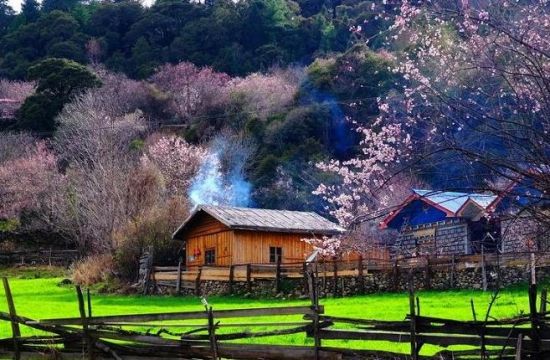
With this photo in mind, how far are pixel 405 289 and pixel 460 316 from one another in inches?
315

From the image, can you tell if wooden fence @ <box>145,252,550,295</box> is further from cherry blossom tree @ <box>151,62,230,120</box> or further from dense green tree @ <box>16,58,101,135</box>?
cherry blossom tree @ <box>151,62,230,120</box>

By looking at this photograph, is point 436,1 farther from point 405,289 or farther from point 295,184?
point 295,184

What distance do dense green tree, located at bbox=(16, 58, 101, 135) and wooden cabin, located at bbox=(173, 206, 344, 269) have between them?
27401 millimetres

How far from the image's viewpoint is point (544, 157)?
559 centimetres

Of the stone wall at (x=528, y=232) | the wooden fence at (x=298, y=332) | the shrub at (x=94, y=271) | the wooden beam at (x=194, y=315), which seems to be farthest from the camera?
the shrub at (x=94, y=271)

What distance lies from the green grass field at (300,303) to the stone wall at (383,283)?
2.26 ft

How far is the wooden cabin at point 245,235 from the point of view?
1144 inches

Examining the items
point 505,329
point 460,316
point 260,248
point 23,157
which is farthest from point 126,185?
point 505,329

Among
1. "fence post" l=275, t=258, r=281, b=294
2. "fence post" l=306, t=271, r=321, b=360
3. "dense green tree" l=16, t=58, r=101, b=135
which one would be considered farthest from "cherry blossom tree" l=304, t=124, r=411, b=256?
"dense green tree" l=16, t=58, r=101, b=135

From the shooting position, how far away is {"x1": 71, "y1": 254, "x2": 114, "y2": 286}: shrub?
3078cm

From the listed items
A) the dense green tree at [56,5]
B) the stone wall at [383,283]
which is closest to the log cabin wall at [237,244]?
the stone wall at [383,283]

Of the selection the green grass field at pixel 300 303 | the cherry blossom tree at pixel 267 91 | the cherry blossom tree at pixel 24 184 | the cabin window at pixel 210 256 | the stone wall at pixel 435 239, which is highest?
the cherry blossom tree at pixel 267 91

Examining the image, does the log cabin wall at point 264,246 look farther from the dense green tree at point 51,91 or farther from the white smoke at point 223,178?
the dense green tree at point 51,91

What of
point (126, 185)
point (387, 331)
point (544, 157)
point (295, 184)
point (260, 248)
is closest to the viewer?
point (544, 157)
